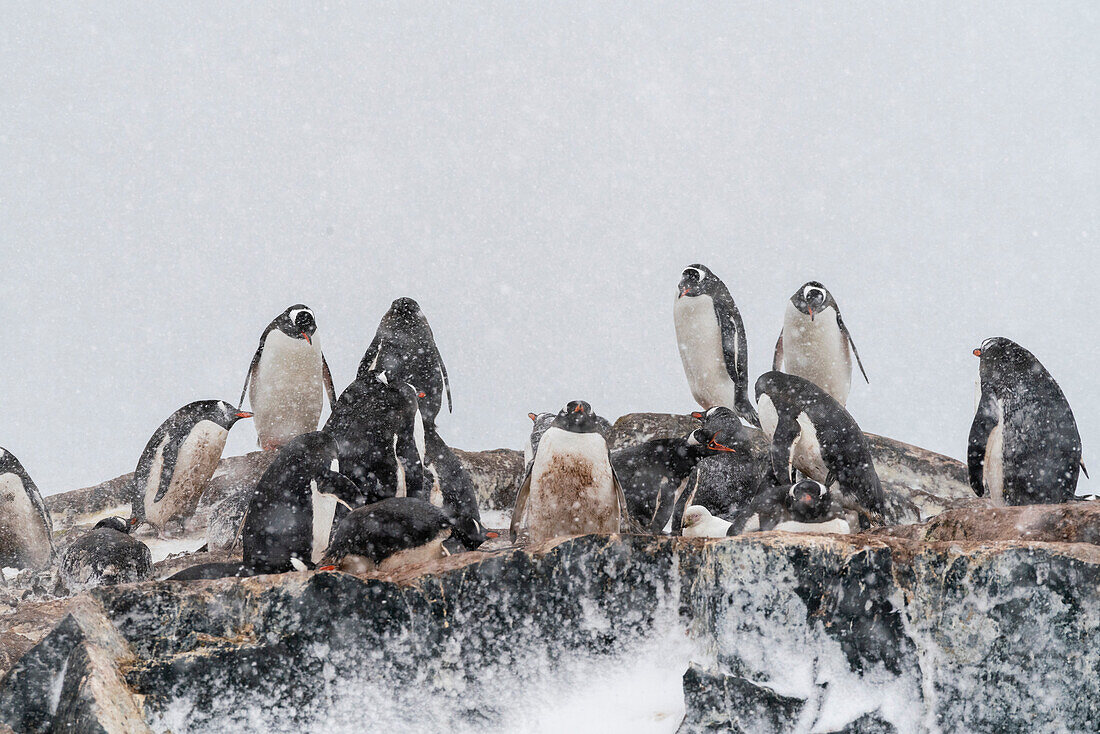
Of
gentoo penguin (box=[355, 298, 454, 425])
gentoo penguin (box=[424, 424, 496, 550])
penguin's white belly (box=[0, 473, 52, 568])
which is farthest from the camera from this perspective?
gentoo penguin (box=[355, 298, 454, 425])

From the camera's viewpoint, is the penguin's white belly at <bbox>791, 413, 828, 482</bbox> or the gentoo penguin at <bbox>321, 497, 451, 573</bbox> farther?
the penguin's white belly at <bbox>791, 413, 828, 482</bbox>

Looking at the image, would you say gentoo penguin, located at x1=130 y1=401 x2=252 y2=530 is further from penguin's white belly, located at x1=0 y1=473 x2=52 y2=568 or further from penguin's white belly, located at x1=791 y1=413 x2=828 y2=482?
penguin's white belly, located at x1=791 y1=413 x2=828 y2=482

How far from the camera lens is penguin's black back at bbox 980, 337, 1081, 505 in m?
4.69

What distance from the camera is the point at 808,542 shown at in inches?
111

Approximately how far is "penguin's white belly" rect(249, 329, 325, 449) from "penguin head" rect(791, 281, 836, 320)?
3.65 meters

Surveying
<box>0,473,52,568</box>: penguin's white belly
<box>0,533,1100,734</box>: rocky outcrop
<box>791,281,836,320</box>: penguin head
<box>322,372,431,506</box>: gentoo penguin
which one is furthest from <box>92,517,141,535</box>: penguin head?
<box>791,281,836,320</box>: penguin head

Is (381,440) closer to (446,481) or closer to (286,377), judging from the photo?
(446,481)

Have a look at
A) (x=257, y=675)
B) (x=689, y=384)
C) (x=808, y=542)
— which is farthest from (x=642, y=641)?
(x=689, y=384)

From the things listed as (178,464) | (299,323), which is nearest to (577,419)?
(178,464)

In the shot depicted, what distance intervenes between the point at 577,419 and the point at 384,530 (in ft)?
3.82

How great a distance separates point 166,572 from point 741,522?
8.65 feet

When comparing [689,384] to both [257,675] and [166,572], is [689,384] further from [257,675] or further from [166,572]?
[257,675]

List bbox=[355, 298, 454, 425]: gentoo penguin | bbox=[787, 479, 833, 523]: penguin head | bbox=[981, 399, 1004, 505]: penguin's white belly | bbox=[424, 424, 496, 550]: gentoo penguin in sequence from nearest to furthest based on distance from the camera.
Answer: bbox=[787, 479, 833, 523]: penguin head < bbox=[981, 399, 1004, 505]: penguin's white belly < bbox=[424, 424, 496, 550]: gentoo penguin < bbox=[355, 298, 454, 425]: gentoo penguin

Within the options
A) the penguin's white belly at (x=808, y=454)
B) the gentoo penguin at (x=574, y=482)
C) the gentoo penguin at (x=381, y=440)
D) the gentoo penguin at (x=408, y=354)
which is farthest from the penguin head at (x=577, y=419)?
the gentoo penguin at (x=408, y=354)
